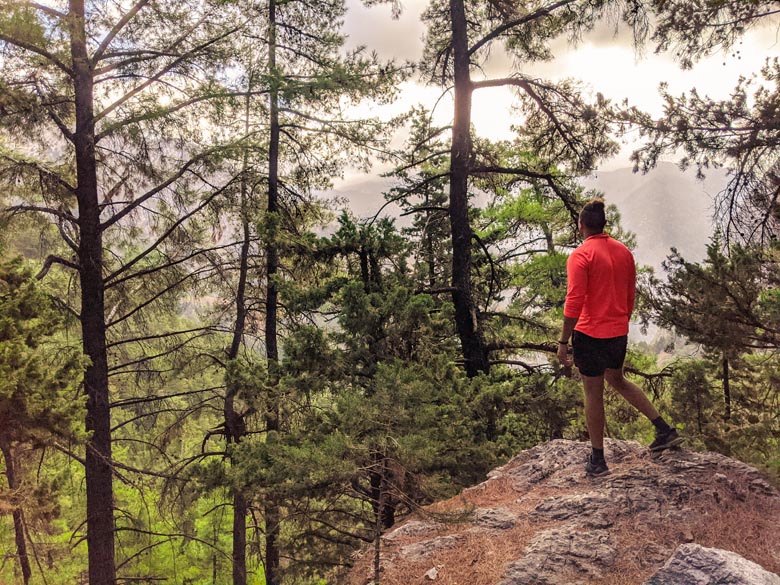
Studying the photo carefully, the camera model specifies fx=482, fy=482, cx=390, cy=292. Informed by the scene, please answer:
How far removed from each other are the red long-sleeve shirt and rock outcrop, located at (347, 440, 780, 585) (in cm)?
141

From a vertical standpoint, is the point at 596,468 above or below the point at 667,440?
below

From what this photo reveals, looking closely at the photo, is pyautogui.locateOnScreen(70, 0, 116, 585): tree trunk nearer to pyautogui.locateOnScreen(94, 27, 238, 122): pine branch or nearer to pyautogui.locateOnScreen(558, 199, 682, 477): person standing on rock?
pyautogui.locateOnScreen(94, 27, 238, 122): pine branch

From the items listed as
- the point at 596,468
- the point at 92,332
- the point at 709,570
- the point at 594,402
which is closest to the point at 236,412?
the point at 92,332

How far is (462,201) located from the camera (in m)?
8.34

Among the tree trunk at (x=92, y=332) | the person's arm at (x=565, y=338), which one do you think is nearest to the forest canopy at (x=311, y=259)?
the tree trunk at (x=92, y=332)

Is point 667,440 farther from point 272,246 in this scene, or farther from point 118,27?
point 118,27

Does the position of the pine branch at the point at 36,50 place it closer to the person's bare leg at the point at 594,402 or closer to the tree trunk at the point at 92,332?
the tree trunk at the point at 92,332

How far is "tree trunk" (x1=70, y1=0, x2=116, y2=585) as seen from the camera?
295 inches

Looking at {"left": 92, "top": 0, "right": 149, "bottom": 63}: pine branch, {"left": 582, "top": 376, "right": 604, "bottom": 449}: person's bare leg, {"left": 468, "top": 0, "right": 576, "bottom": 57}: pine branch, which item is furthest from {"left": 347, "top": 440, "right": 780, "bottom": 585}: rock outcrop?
{"left": 92, "top": 0, "right": 149, "bottom": 63}: pine branch

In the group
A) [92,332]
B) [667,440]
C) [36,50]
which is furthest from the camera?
[92,332]

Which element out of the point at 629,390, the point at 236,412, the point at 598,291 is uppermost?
the point at 598,291

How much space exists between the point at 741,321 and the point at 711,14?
399 cm

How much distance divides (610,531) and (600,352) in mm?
1430

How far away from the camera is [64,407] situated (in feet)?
20.5
